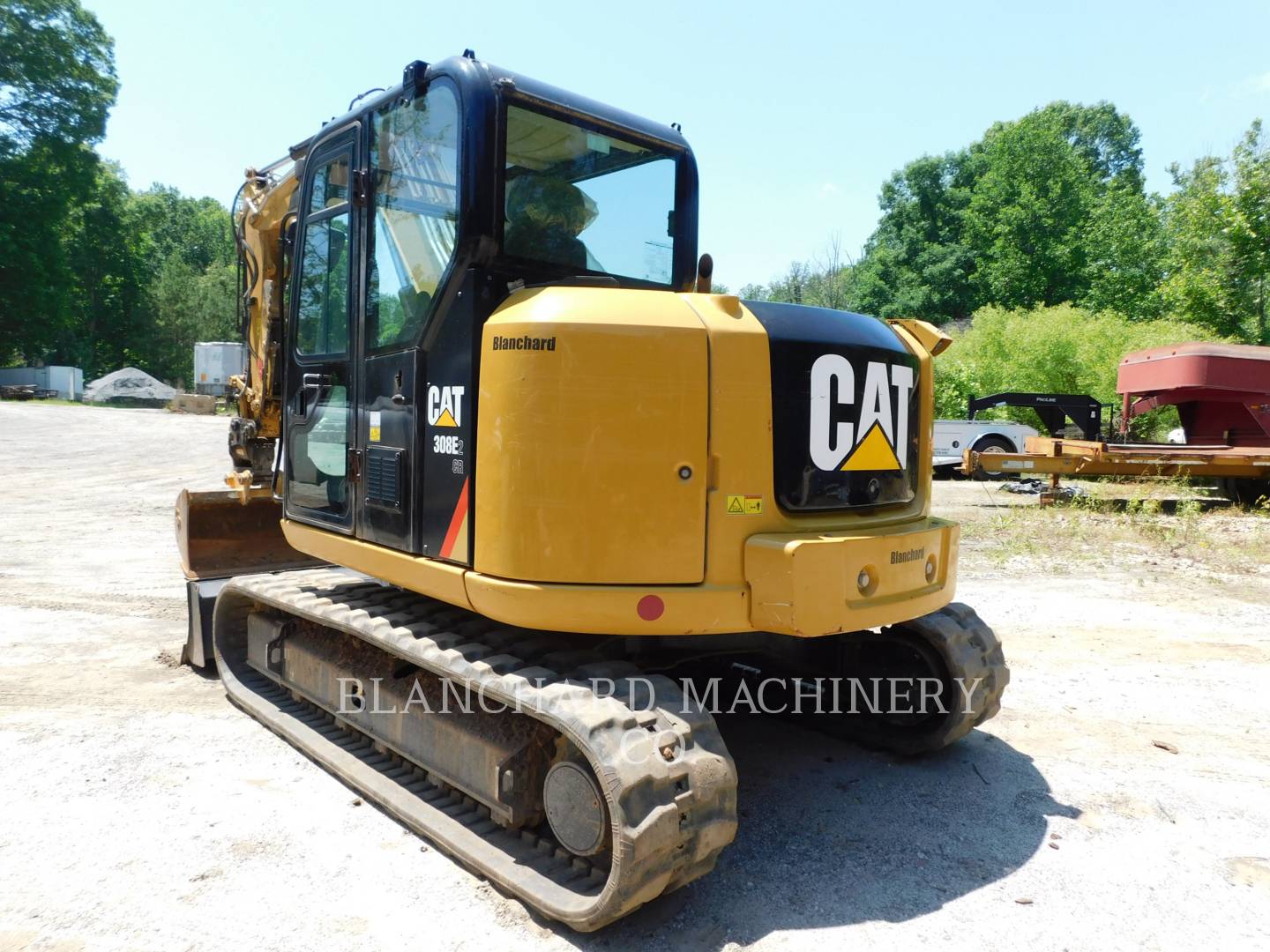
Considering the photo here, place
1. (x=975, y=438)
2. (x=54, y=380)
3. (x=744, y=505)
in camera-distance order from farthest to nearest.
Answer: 1. (x=54, y=380)
2. (x=975, y=438)
3. (x=744, y=505)

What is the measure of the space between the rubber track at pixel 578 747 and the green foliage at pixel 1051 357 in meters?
24.7

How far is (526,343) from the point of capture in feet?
10.4

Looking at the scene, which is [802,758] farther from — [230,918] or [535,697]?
[230,918]

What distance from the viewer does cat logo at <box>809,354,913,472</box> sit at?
11.3 feet

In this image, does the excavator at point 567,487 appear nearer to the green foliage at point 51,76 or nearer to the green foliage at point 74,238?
the green foliage at point 74,238

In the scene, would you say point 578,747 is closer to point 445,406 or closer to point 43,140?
point 445,406

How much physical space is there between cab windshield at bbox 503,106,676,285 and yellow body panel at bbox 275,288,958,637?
1.57ft

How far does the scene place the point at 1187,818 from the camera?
3893mm

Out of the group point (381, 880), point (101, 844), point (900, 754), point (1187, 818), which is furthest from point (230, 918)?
point (1187, 818)

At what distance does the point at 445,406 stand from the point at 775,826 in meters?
2.23

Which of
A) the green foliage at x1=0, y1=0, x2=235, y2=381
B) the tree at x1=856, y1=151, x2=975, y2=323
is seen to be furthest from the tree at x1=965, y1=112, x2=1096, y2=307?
the green foliage at x1=0, y1=0, x2=235, y2=381

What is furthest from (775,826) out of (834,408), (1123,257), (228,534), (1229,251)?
(1123,257)

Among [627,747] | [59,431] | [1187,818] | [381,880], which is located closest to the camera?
[627,747]

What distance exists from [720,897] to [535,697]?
1.00 m
